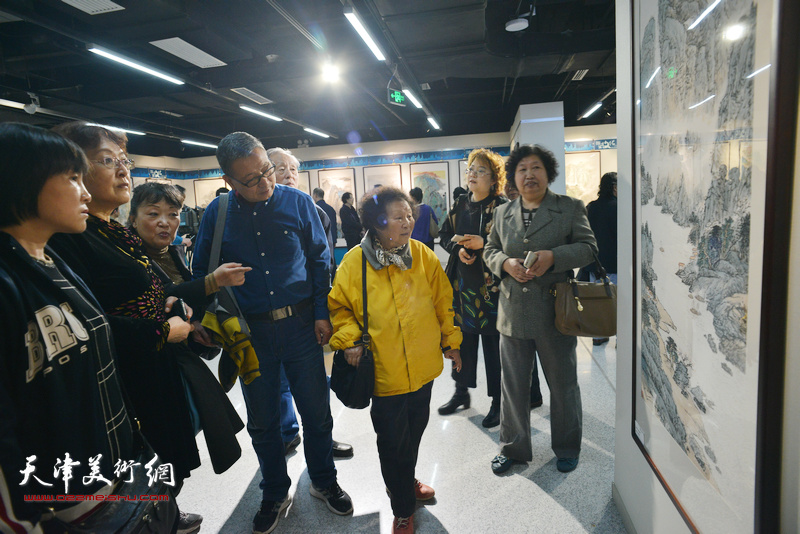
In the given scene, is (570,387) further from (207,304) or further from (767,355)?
(207,304)

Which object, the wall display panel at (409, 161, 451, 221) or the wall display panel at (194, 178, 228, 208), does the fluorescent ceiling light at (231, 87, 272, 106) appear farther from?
the wall display panel at (194, 178, 228, 208)

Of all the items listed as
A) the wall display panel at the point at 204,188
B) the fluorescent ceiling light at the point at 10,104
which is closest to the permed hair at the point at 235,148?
the fluorescent ceiling light at the point at 10,104

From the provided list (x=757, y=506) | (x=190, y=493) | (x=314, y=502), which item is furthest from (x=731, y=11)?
(x=190, y=493)

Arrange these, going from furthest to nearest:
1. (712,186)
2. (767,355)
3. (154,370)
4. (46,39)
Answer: (46,39), (154,370), (712,186), (767,355)

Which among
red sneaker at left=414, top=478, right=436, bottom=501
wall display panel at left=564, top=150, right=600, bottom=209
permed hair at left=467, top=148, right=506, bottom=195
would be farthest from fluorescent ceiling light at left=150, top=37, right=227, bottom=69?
wall display panel at left=564, top=150, right=600, bottom=209

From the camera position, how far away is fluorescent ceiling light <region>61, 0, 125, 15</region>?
4457 millimetres

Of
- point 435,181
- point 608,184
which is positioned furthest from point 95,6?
point 435,181

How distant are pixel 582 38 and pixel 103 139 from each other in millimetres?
6010

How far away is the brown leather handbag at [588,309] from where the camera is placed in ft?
6.59

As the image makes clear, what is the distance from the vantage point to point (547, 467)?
2.35m

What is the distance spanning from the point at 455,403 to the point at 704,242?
93.9 inches

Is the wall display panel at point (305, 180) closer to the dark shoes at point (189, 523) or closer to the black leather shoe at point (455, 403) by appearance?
the black leather shoe at point (455, 403)

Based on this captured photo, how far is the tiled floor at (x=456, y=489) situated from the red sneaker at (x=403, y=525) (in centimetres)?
10

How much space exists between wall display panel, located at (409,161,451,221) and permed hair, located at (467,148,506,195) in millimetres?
8496
